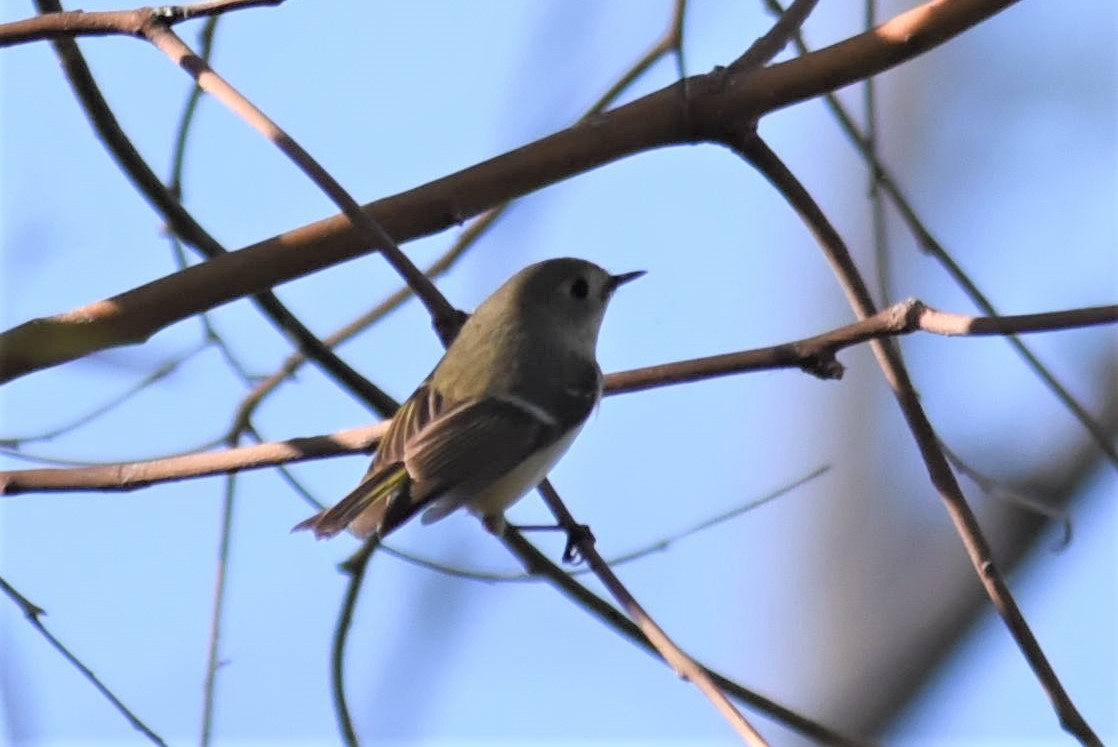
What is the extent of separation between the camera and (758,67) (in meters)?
1.66

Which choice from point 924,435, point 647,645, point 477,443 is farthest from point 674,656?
point 477,443

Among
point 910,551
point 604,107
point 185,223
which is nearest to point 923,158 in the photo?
point 910,551

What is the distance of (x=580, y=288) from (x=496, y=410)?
413 millimetres

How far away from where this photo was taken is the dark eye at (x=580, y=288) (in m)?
2.78

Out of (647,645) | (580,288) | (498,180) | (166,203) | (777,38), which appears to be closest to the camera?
(647,645)

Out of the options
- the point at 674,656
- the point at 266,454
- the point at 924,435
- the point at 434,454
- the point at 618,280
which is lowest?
the point at 674,656

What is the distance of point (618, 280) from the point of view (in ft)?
9.16

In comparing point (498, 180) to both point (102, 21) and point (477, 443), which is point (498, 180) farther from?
point (477, 443)

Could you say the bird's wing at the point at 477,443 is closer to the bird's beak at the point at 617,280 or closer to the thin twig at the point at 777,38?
the bird's beak at the point at 617,280

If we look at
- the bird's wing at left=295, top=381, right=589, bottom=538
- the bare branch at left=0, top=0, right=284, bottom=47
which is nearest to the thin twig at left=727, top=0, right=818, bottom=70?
the bare branch at left=0, top=0, right=284, bottom=47

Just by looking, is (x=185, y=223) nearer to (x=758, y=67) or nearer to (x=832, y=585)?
(x=758, y=67)

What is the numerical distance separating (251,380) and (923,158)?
281 cm

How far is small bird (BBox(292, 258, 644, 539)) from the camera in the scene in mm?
2148

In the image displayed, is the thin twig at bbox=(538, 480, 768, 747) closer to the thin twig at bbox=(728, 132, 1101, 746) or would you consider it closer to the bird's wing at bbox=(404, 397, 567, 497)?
the thin twig at bbox=(728, 132, 1101, 746)
